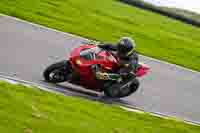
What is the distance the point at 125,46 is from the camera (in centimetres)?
1285

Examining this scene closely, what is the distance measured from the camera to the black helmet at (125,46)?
1285 cm

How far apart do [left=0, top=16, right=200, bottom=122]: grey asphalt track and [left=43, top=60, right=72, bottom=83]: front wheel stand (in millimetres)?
216

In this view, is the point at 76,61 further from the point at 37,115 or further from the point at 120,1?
the point at 120,1

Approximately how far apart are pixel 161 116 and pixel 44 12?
288 inches

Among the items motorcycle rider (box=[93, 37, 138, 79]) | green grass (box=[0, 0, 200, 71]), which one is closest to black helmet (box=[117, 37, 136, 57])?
motorcycle rider (box=[93, 37, 138, 79])

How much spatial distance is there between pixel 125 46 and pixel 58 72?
130 centimetres

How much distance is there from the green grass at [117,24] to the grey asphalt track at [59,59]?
2.80 ft

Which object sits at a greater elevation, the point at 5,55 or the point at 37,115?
the point at 37,115

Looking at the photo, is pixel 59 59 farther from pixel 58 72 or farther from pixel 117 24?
pixel 117 24

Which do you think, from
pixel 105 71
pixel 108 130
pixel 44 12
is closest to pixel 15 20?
pixel 44 12

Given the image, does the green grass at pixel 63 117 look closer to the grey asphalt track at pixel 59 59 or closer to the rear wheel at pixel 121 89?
the rear wheel at pixel 121 89

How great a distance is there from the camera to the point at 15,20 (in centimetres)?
1797

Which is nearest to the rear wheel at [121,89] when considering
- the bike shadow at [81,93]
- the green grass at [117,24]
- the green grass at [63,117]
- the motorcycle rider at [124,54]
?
the bike shadow at [81,93]

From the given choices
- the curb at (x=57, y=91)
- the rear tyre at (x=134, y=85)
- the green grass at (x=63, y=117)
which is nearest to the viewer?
the green grass at (x=63, y=117)
